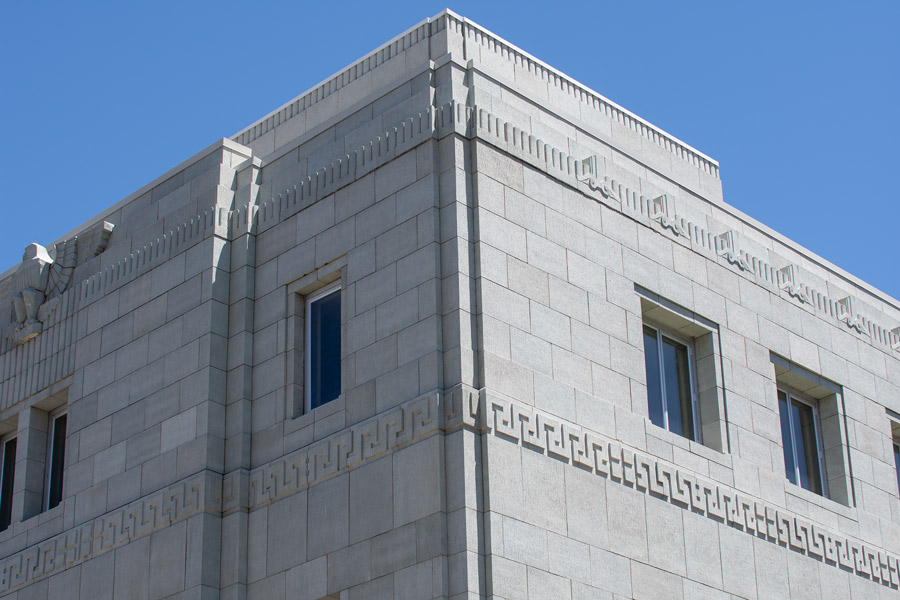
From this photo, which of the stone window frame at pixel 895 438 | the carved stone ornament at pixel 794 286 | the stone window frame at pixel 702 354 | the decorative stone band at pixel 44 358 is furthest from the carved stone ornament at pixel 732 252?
the decorative stone band at pixel 44 358

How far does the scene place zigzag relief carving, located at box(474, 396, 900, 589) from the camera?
2127 centimetres

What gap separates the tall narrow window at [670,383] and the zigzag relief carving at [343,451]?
5.18 metres

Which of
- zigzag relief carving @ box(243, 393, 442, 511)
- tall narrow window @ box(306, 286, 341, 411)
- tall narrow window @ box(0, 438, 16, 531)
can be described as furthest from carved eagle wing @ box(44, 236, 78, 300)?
zigzag relief carving @ box(243, 393, 442, 511)

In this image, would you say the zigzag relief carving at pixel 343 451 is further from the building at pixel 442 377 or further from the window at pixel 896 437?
the window at pixel 896 437

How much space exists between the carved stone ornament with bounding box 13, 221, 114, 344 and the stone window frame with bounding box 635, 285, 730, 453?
1068cm

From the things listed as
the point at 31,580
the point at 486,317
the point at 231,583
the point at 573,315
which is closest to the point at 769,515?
the point at 573,315

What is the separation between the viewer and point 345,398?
74.1ft

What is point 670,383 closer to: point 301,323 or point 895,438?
point 301,323

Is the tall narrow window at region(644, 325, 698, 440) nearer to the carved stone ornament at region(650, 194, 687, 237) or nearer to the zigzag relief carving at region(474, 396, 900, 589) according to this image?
the zigzag relief carving at region(474, 396, 900, 589)

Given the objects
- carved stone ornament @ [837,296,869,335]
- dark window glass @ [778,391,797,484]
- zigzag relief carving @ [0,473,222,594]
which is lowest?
zigzag relief carving @ [0,473,222,594]

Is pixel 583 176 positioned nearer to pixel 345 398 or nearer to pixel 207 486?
pixel 345 398

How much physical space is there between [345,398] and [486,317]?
8.79ft

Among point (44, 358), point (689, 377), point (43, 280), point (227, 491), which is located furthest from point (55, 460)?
point (689, 377)

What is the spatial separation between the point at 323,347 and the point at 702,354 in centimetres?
676
